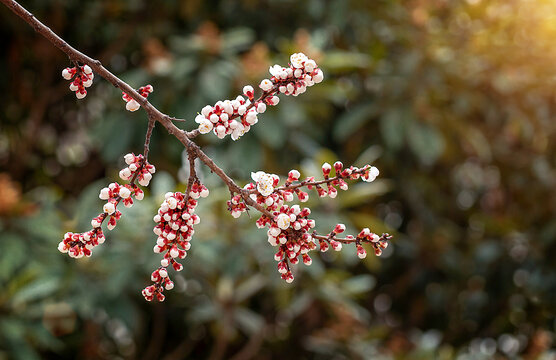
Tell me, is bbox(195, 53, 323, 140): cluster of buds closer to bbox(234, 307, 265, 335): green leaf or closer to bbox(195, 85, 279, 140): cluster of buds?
bbox(195, 85, 279, 140): cluster of buds

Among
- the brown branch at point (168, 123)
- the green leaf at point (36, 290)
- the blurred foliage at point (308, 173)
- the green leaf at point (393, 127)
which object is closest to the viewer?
the brown branch at point (168, 123)

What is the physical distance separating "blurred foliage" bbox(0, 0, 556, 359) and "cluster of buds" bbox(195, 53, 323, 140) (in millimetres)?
1340

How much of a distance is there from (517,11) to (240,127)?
2.51 m

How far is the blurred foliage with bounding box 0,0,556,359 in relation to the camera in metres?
2.34

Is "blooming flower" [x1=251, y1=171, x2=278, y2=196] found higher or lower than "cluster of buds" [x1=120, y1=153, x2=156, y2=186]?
higher

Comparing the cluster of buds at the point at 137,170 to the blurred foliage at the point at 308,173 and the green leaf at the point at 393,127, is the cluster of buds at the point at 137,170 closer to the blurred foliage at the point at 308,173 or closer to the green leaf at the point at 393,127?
the blurred foliage at the point at 308,173

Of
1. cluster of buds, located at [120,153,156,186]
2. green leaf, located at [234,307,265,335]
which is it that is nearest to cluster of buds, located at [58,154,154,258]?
cluster of buds, located at [120,153,156,186]

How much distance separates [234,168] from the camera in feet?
8.14

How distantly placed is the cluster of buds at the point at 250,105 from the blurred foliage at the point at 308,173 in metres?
1.34

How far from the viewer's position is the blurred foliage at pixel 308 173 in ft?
7.66

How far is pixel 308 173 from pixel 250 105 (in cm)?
150

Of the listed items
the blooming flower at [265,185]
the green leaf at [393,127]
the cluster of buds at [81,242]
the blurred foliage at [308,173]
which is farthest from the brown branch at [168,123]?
the green leaf at [393,127]

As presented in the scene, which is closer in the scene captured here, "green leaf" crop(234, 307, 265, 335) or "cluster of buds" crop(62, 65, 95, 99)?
"cluster of buds" crop(62, 65, 95, 99)

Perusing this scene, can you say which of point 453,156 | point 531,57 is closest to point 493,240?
point 453,156
